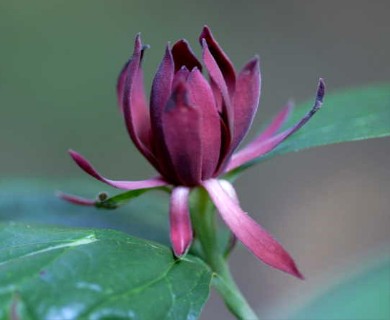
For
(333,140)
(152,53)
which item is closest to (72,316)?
(333,140)

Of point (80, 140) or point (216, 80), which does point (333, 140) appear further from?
point (80, 140)

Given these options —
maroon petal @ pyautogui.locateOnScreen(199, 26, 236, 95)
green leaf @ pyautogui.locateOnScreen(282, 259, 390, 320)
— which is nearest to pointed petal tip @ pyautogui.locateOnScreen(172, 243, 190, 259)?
maroon petal @ pyautogui.locateOnScreen(199, 26, 236, 95)

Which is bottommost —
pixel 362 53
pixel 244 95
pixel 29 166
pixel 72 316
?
pixel 29 166

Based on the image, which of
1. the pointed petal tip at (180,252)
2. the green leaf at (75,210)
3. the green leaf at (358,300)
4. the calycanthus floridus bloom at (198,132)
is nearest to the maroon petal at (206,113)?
the calycanthus floridus bloom at (198,132)

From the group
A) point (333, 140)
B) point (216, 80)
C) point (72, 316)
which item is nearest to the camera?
point (72, 316)

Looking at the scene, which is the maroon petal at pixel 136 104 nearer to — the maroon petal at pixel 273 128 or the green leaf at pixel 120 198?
the green leaf at pixel 120 198

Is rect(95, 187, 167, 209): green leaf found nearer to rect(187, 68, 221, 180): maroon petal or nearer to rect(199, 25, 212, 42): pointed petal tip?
rect(187, 68, 221, 180): maroon petal

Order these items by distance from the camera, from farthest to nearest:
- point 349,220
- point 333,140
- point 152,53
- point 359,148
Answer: point 152,53 < point 359,148 < point 349,220 < point 333,140

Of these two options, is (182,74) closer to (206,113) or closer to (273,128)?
(206,113)
